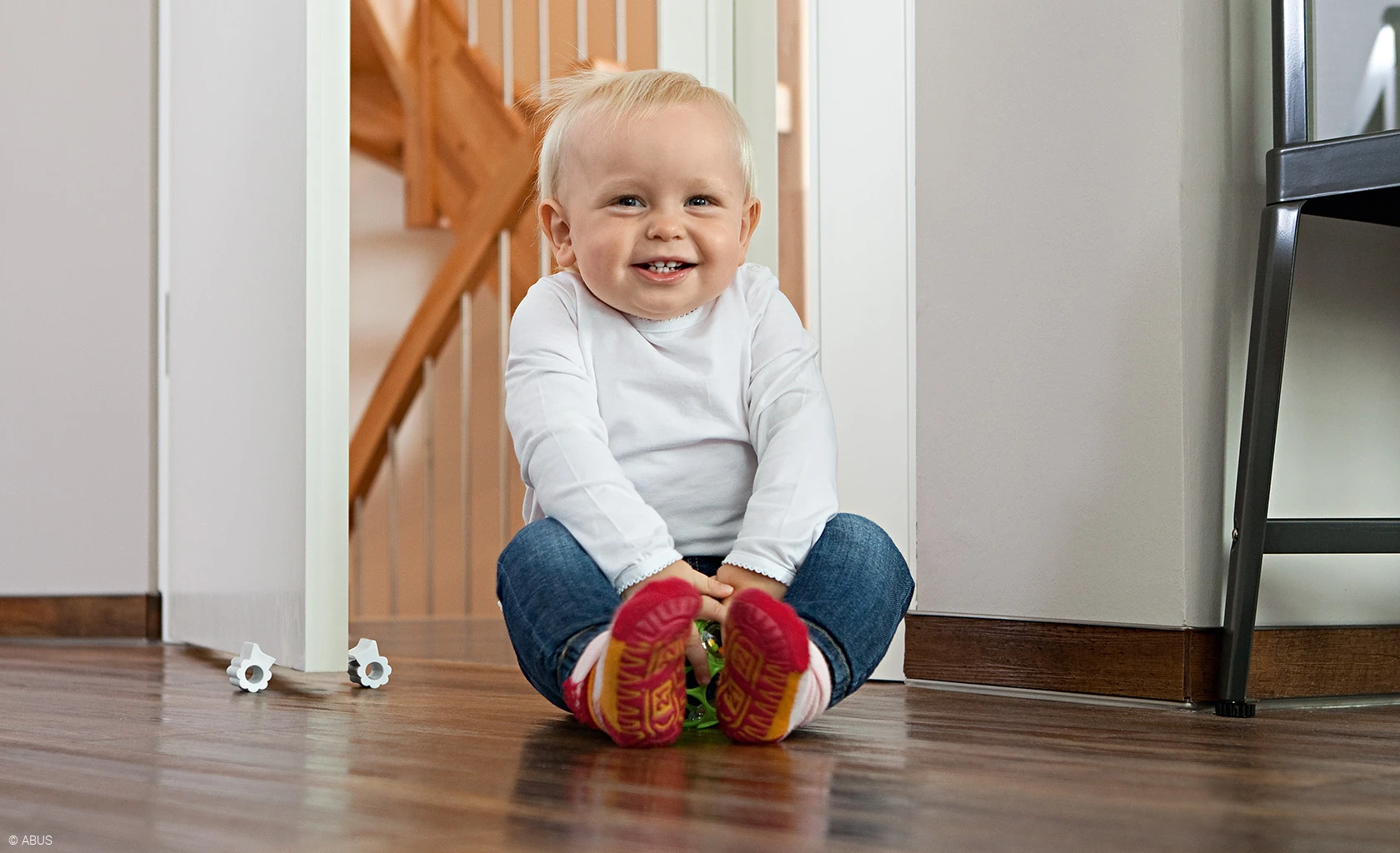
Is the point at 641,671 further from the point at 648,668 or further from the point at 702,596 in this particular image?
the point at 702,596

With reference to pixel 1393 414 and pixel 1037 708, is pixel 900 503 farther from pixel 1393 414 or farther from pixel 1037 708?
pixel 1393 414

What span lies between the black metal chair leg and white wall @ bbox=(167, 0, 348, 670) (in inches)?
32.8

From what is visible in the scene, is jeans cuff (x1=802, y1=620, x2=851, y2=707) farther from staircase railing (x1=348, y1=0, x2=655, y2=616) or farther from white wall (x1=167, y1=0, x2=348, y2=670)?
staircase railing (x1=348, y1=0, x2=655, y2=616)

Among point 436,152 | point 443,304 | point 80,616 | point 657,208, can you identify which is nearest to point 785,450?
point 657,208

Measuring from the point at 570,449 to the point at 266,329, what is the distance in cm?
66

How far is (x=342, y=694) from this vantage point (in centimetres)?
126

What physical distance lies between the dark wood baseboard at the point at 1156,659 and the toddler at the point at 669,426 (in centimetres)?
26

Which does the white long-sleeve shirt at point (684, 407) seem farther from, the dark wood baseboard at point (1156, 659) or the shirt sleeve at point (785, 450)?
the dark wood baseboard at point (1156, 659)

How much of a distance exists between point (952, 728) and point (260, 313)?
960 mm

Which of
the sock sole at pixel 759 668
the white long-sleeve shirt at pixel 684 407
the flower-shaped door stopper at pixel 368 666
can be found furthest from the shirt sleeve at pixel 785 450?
the flower-shaped door stopper at pixel 368 666

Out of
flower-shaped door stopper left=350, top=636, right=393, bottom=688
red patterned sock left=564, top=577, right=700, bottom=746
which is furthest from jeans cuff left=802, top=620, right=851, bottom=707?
flower-shaped door stopper left=350, top=636, right=393, bottom=688

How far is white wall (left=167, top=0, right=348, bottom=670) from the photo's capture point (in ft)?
4.46

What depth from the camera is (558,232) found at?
1.15 meters

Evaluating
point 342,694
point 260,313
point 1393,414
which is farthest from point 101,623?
point 1393,414
